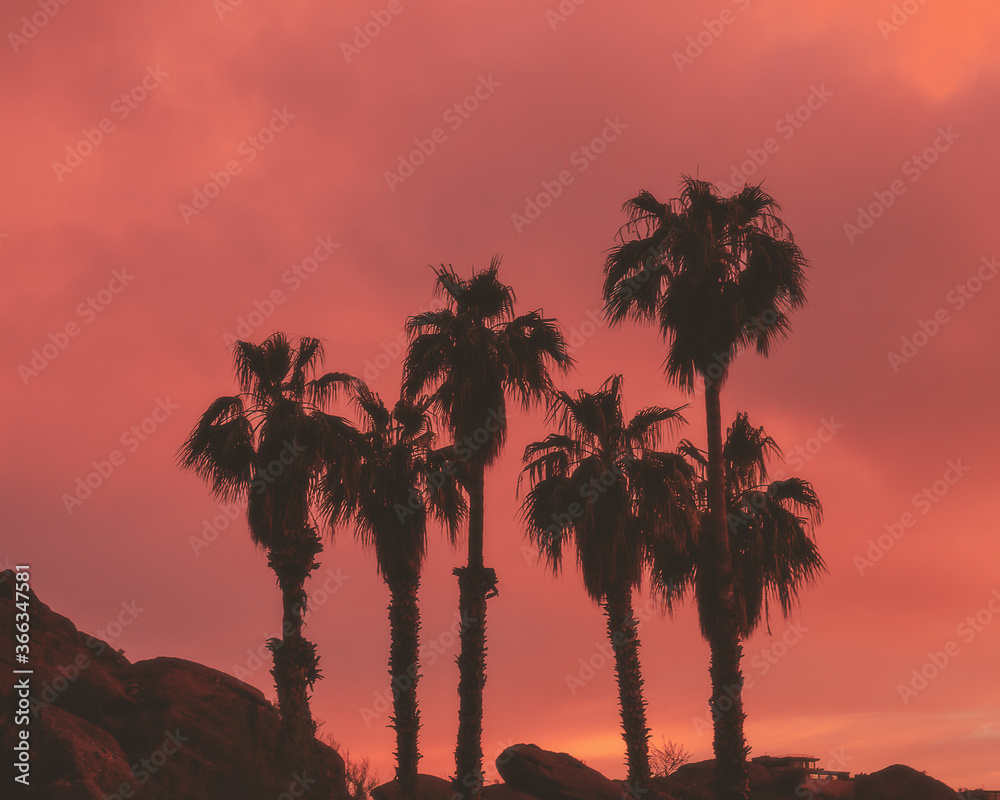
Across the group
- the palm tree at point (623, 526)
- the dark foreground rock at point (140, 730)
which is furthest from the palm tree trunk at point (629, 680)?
the dark foreground rock at point (140, 730)

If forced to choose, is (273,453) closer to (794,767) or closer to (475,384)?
(475,384)

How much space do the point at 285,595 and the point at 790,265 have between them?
640 inches

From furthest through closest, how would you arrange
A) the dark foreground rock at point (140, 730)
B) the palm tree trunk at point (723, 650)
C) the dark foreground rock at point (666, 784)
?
the dark foreground rock at point (666, 784) < the palm tree trunk at point (723, 650) < the dark foreground rock at point (140, 730)

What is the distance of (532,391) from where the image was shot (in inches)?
1261

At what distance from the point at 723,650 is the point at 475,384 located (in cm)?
973

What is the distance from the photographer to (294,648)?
2802 cm

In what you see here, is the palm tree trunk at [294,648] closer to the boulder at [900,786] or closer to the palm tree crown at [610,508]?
the palm tree crown at [610,508]

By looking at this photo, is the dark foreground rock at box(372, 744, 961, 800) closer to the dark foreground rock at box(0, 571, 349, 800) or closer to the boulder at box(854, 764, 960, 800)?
the boulder at box(854, 764, 960, 800)

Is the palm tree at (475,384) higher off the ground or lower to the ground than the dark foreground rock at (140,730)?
higher

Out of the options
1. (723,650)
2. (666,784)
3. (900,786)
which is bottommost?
(900,786)

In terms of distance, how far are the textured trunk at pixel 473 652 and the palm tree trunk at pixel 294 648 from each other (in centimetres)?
396

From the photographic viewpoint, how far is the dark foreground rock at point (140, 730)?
23828 millimetres

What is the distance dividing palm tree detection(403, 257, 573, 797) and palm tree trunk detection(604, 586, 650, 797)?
3.70m

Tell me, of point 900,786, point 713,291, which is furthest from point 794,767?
point 713,291
